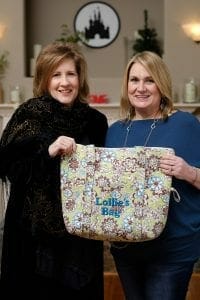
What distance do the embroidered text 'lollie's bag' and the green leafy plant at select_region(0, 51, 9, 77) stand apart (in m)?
5.80

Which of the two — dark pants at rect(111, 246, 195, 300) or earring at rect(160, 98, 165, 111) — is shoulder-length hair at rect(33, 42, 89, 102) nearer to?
earring at rect(160, 98, 165, 111)

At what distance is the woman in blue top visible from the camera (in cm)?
172

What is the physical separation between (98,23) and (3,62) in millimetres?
1422

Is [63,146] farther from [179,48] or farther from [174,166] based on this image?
[179,48]

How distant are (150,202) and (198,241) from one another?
0.77 feet

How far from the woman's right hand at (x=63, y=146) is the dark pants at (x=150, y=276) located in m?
0.37

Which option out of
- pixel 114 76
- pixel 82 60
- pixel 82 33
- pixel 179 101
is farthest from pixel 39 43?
pixel 82 60

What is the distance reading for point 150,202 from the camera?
165 centimetres

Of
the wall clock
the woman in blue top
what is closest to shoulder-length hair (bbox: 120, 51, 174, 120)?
the woman in blue top

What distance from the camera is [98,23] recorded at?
7648 millimetres

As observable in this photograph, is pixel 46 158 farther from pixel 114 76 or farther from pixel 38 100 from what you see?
pixel 114 76

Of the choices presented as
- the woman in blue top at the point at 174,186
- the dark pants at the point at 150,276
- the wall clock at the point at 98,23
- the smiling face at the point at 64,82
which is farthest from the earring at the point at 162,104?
the wall clock at the point at 98,23

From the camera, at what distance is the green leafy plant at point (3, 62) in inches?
285

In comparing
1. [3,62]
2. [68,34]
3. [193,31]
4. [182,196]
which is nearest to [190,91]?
[193,31]
